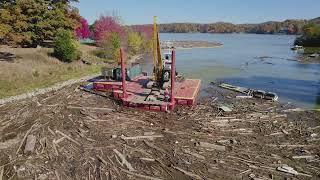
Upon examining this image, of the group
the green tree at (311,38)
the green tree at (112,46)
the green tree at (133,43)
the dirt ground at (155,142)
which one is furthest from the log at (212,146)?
the green tree at (311,38)

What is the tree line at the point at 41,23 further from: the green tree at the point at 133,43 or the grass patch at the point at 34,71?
the green tree at the point at 133,43

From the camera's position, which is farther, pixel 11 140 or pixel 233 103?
pixel 233 103

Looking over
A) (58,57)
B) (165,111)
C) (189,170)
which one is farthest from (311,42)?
(189,170)

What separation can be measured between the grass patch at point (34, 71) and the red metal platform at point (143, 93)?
6.81 m

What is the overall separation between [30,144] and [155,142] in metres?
7.01

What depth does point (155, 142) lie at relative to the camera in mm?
18422

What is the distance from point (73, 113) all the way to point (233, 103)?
13.5 m

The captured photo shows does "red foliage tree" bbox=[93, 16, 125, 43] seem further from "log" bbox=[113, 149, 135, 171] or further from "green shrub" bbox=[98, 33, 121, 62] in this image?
"log" bbox=[113, 149, 135, 171]

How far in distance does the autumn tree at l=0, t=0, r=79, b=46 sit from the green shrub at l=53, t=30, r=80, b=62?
5.28 ft

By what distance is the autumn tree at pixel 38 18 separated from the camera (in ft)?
121

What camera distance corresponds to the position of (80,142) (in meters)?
18.3

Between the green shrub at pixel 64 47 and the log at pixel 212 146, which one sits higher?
the green shrub at pixel 64 47

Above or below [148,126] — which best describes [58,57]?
above

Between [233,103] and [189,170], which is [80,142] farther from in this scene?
[233,103]
